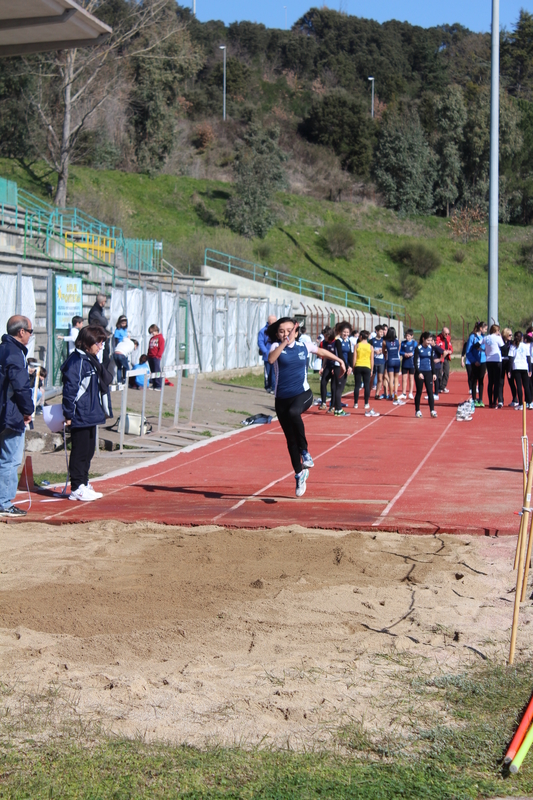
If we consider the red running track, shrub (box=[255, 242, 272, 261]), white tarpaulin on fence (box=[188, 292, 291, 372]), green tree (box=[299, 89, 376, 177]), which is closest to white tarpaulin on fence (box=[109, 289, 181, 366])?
white tarpaulin on fence (box=[188, 292, 291, 372])

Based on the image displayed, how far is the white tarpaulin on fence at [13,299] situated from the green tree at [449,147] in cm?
5452

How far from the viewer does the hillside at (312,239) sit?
49531 mm

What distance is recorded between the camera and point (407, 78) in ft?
313

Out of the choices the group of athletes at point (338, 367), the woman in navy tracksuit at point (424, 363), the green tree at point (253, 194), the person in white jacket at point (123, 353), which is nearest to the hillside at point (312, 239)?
the green tree at point (253, 194)

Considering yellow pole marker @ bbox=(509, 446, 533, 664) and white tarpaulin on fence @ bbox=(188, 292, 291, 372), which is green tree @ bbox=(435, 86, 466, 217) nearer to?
white tarpaulin on fence @ bbox=(188, 292, 291, 372)

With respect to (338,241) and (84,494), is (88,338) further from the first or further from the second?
(338,241)

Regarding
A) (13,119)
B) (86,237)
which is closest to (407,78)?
(13,119)

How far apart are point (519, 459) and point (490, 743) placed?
1004cm

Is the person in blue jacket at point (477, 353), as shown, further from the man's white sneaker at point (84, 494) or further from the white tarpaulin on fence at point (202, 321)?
the man's white sneaker at point (84, 494)

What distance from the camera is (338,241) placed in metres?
57.0

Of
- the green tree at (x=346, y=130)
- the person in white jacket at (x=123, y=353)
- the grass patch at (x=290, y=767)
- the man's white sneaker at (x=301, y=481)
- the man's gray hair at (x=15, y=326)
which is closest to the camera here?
the grass patch at (x=290, y=767)

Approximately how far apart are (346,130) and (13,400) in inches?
2598

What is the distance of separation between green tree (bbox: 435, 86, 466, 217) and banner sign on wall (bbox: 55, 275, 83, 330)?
51.6 m

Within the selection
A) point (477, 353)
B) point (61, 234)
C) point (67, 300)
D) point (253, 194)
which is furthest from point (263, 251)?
point (67, 300)
